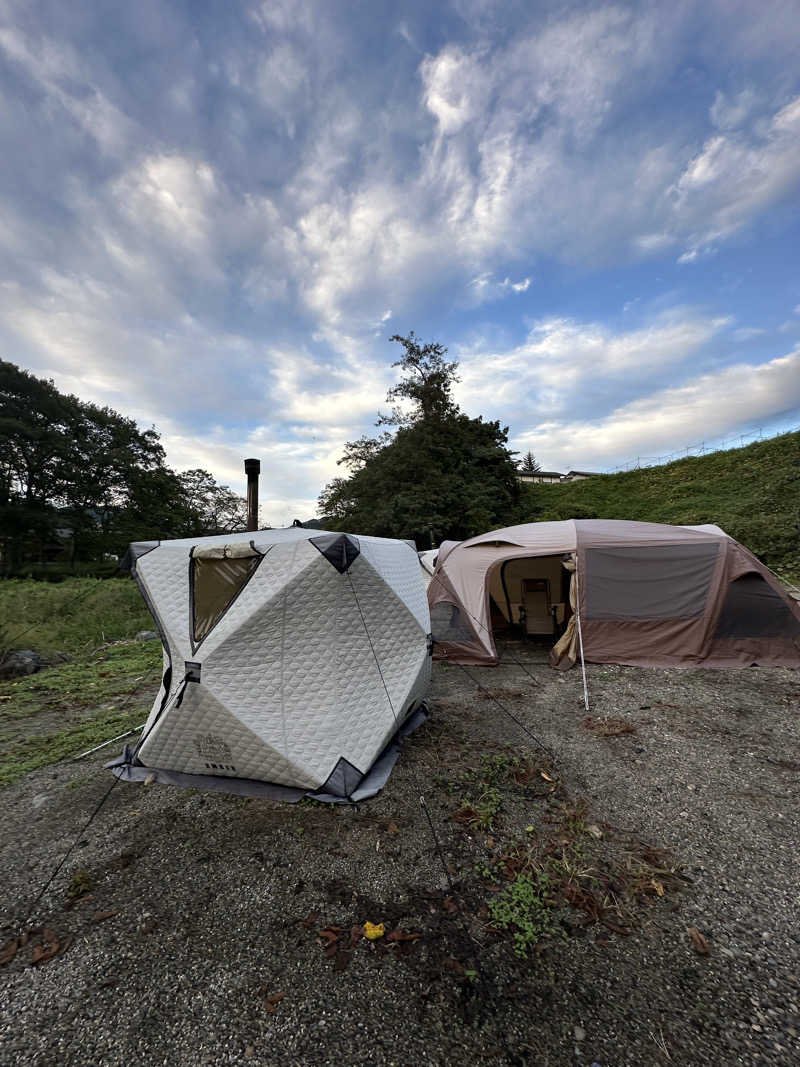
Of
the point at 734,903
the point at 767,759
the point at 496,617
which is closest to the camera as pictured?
the point at 734,903

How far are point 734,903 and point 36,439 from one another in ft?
86.1

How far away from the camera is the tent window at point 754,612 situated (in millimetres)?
5496

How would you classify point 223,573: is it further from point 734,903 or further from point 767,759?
point 767,759

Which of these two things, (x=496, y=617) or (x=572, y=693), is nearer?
(x=572, y=693)

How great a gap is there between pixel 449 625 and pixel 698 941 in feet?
15.6

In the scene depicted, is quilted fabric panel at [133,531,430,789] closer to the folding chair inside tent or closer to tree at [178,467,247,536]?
the folding chair inside tent

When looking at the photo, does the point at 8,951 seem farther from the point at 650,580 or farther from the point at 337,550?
the point at 650,580

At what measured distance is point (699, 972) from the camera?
1695 millimetres

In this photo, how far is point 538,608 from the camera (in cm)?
782

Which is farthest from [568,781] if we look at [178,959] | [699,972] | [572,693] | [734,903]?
[178,959]

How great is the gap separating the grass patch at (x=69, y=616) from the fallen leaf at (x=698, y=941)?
883cm

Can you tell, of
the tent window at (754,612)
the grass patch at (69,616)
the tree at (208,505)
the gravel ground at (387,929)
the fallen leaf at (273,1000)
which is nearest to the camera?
the gravel ground at (387,929)

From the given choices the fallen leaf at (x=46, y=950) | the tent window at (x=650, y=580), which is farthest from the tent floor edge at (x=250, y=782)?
the tent window at (x=650, y=580)

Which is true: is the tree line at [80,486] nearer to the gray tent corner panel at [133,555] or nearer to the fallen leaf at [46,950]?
the gray tent corner panel at [133,555]
